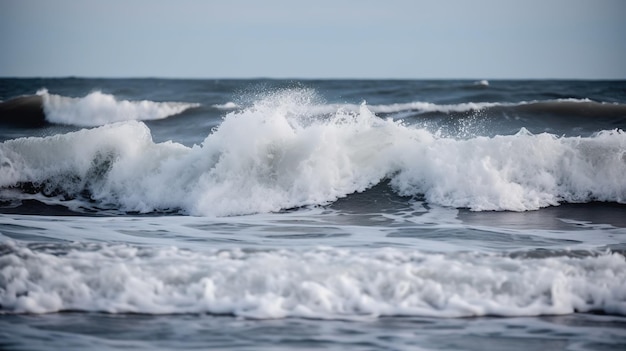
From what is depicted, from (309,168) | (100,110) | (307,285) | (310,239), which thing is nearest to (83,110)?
(100,110)

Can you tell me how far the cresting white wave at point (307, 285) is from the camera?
509cm

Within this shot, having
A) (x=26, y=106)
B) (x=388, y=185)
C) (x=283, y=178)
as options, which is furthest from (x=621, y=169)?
(x=26, y=106)

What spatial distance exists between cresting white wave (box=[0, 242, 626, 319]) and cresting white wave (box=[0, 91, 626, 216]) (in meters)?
3.04

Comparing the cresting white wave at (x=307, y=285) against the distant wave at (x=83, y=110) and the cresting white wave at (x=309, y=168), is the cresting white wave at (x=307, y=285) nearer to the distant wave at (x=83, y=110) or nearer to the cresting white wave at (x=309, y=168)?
the cresting white wave at (x=309, y=168)

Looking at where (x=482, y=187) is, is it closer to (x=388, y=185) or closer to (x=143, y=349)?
(x=388, y=185)

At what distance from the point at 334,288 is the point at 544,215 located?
409 cm

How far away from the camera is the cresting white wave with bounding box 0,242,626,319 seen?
16.7 feet

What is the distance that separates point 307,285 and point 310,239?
67.1 inches

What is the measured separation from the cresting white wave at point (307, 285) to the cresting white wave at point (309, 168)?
3.04m

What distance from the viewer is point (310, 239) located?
6977mm

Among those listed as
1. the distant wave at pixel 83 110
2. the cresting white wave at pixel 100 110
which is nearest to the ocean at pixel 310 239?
the cresting white wave at pixel 100 110

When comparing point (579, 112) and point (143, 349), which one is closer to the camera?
point (143, 349)

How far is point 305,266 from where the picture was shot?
5613 mm

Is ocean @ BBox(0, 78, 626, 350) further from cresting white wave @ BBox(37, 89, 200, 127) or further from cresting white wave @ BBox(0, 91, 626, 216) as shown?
cresting white wave @ BBox(37, 89, 200, 127)
